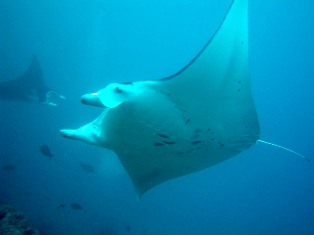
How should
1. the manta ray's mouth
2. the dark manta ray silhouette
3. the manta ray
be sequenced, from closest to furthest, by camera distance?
the manta ray's mouth, the manta ray, the dark manta ray silhouette

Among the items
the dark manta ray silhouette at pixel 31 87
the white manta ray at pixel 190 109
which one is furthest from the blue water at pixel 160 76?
the white manta ray at pixel 190 109

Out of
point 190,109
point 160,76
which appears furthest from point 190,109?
point 160,76

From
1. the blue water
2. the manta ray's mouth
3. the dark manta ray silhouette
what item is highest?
the blue water

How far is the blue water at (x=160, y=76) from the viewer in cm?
2281

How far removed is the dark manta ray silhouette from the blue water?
1107 cm

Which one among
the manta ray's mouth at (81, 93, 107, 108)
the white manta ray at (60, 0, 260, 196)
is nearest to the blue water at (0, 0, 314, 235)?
the white manta ray at (60, 0, 260, 196)

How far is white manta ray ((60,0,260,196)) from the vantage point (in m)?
2.31

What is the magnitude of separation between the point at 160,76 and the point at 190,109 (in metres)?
42.1

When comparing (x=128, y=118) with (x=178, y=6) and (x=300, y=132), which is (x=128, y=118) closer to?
(x=178, y=6)

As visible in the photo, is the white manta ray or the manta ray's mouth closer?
the manta ray's mouth

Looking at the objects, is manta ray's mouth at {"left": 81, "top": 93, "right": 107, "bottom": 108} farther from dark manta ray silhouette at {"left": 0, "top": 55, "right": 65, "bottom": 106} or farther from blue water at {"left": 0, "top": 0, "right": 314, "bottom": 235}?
blue water at {"left": 0, "top": 0, "right": 314, "bottom": 235}

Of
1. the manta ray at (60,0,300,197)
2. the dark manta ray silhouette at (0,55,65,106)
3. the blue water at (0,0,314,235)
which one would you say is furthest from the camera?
the blue water at (0,0,314,235)

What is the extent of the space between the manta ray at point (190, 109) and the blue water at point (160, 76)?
1873cm

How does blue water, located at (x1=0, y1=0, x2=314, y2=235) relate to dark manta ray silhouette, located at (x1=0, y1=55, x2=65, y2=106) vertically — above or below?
above
